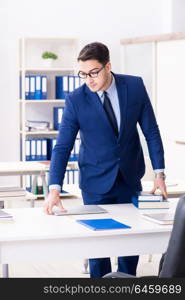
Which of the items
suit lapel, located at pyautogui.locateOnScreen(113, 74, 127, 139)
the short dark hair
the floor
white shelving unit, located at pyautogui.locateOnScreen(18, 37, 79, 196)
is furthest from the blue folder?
white shelving unit, located at pyautogui.locateOnScreen(18, 37, 79, 196)

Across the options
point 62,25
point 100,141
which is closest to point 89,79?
point 100,141

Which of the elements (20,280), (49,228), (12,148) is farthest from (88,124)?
(12,148)

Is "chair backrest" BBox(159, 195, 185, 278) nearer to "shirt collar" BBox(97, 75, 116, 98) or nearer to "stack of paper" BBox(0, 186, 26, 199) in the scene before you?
"shirt collar" BBox(97, 75, 116, 98)

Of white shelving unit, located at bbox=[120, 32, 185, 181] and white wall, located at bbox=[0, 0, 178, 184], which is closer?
white shelving unit, located at bbox=[120, 32, 185, 181]

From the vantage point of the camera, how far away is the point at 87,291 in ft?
5.92

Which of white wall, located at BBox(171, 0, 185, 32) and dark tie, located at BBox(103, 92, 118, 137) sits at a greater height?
white wall, located at BBox(171, 0, 185, 32)

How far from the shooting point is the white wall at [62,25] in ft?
25.9

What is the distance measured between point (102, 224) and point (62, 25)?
17.7 ft

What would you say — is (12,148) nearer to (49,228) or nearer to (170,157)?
(170,157)

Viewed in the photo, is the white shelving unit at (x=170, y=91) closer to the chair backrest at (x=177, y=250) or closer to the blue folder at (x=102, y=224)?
the blue folder at (x=102, y=224)

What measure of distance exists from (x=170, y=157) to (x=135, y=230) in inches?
175

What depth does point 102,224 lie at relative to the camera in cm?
312

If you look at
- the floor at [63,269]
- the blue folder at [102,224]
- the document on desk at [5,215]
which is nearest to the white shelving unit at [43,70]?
the floor at [63,269]

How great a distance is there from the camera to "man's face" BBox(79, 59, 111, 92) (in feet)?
11.3
